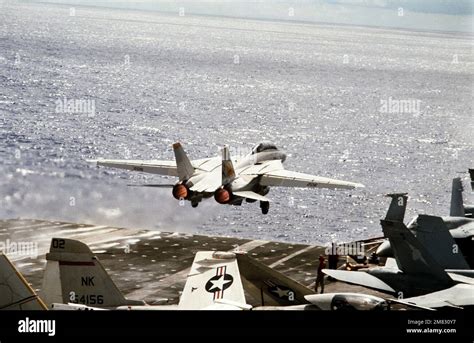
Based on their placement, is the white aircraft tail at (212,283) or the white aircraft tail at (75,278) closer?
the white aircraft tail at (75,278)

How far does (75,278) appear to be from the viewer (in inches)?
1053

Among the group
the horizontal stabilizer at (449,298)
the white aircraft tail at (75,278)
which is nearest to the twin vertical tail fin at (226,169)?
the horizontal stabilizer at (449,298)

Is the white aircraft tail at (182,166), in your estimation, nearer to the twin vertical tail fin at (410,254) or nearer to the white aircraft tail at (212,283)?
the twin vertical tail fin at (410,254)

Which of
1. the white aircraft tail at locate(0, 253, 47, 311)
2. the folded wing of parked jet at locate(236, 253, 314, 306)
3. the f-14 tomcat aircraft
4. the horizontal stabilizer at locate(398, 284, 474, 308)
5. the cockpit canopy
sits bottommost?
the horizontal stabilizer at locate(398, 284, 474, 308)

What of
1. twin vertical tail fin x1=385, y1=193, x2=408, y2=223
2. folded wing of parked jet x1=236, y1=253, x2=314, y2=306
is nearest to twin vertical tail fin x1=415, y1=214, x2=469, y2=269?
twin vertical tail fin x1=385, y1=193, x2=408, y2=223

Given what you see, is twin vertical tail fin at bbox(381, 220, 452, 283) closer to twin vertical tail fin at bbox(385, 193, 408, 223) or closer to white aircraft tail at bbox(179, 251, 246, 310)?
twin vertical tail fin at bbox(385, 193, 408, 223)

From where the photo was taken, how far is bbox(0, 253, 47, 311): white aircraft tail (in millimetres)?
22366

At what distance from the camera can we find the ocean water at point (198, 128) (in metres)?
43.1

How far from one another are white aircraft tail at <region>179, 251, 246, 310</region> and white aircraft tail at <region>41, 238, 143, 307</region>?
2.31 meters

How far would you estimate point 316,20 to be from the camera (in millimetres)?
38750

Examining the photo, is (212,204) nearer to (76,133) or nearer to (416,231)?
(76,133)

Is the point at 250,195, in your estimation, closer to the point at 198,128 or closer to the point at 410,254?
the point at 198,128

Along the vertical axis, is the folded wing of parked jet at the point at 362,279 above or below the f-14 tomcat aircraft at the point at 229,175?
below

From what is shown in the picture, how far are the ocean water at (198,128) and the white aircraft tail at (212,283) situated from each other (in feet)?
46.8
